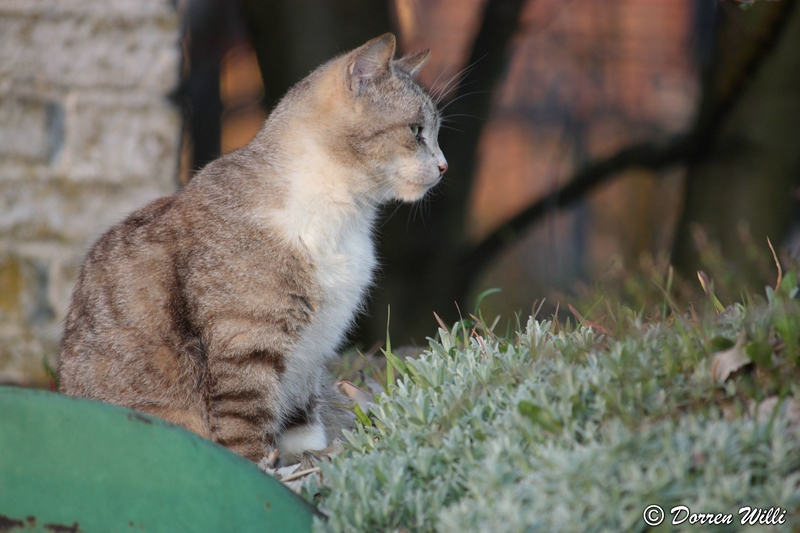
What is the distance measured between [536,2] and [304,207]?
4291 millimetres

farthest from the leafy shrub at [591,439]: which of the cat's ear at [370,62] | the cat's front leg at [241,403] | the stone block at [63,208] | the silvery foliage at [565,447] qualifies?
the stone block at [63,208]

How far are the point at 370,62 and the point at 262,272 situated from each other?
885 mm

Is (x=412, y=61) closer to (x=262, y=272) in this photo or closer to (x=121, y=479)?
(x=262, y=272)

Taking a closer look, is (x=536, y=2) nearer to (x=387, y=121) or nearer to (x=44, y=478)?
(x=387, y=121)

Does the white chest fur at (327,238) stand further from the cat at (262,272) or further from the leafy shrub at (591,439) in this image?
the leafy shrub at (591,439)

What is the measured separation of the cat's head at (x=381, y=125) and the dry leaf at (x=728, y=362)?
4.43 ft

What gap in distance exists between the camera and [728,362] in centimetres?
156

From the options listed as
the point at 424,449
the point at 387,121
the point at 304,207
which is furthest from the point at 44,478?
the point at 387,121

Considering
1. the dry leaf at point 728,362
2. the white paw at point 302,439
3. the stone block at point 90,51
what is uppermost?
the stone block at point 90,51

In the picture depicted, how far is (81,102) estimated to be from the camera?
3.80 meters

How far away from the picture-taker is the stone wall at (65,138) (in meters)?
3.75

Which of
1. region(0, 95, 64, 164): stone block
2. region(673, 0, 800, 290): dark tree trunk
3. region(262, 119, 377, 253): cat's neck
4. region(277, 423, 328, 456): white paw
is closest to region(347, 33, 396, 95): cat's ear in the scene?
region(262, 119, 377, 253): cat's neck

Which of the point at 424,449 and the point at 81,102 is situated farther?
the point at 81,102

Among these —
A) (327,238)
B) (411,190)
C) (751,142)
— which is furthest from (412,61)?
(751,142)
